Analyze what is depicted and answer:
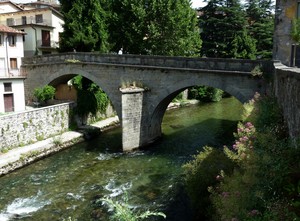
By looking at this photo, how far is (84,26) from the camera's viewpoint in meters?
34.4

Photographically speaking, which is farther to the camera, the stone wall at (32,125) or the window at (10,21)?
the window at (10,21)

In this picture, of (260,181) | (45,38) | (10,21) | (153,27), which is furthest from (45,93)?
(260,181)

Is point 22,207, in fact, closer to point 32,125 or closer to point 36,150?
point 36,150

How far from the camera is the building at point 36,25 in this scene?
42.3 metres

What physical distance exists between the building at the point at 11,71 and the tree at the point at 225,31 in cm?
2780

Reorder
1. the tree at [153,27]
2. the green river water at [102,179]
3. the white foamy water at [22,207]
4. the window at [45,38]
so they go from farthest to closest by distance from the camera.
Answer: the window at [45,38], the tree at [153,27], the green river water at [102,179], the white foamy water at [22,207]

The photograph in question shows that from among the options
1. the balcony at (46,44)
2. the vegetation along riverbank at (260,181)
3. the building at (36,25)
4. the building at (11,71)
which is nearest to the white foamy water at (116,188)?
the vegetation along riverbank at (260,181)

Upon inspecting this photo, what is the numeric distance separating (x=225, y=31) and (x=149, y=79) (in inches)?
1098

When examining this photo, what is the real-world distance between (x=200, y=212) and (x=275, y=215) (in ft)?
25.1

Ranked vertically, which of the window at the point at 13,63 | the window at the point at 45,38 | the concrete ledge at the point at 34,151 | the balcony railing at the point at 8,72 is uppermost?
the window at the point at 45,38

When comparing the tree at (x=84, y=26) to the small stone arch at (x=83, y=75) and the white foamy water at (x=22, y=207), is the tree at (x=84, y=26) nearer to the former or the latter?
the small stone arch at (x=83, y=75)

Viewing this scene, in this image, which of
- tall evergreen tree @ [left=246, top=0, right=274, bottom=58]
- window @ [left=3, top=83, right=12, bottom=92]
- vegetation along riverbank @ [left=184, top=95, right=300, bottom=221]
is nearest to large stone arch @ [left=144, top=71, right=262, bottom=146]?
vegetation along riverbank @ [left=184, top=95, right=300, bottom=221]

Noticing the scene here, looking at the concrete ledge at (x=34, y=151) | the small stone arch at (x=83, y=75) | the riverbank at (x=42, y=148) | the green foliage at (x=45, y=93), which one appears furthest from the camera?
the green foliage at (x=45, y=93)

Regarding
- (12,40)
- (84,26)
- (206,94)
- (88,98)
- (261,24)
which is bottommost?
(206,94)
